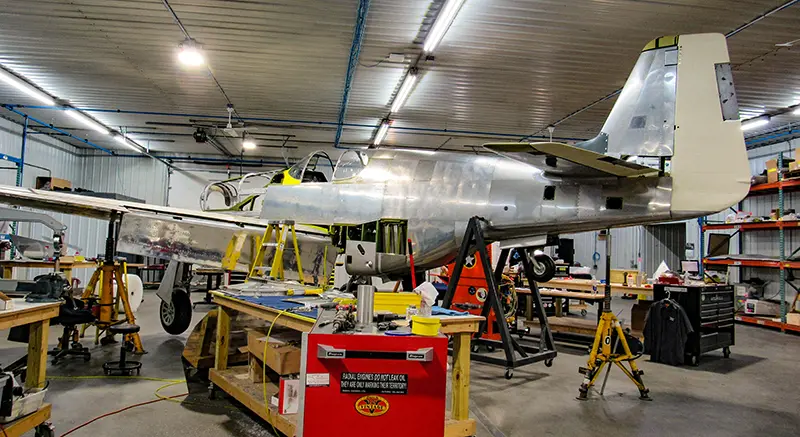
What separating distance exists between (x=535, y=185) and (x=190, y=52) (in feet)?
20.7

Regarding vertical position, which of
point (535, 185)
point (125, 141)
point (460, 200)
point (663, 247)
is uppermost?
point (125, 141)

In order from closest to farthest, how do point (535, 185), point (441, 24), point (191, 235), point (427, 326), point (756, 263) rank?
point (427, 326), point (535, 185), point (191, 235), point (441, 24), point (756, 263)

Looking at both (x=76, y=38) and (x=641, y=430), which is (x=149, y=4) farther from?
(x=641, y=430)

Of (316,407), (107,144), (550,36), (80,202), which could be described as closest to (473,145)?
(550,36)

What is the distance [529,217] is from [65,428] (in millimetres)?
4149

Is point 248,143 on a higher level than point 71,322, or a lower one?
higher

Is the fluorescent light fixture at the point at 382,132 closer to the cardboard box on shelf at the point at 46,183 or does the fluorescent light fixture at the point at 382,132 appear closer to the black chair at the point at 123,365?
the black chair at the point at 123,365

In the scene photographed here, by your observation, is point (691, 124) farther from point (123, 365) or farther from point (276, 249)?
point (123, 365)

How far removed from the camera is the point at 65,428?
334 cm

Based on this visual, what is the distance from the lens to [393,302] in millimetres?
2809

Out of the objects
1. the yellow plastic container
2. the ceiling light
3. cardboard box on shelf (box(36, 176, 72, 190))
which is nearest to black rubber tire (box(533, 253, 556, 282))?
the yellow plastic container

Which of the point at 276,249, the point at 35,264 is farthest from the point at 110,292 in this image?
the point at 276,249

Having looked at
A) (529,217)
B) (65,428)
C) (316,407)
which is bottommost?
(65,428)

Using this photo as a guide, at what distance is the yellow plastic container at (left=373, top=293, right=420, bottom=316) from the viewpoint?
9.12 feet
